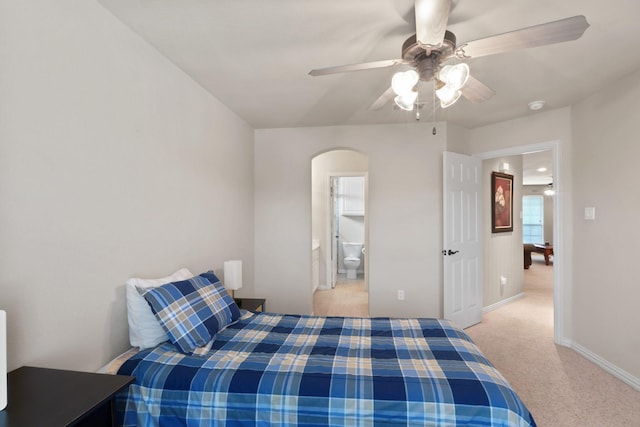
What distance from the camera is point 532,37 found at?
1.30 metres

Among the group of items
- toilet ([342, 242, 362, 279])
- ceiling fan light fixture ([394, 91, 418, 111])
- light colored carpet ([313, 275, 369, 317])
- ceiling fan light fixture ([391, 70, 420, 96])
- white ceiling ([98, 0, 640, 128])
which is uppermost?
white ceiling ([98, 0, 640, 128])

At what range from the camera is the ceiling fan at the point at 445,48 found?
1.26 metres

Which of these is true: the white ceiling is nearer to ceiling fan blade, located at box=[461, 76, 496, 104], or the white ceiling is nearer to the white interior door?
ceiling fan blade, located at box=[461, 76, 496, 104]

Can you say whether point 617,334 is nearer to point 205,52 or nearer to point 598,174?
point 598,174

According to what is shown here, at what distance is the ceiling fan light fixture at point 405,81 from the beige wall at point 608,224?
209cm

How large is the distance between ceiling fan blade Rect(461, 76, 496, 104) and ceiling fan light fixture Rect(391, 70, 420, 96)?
0.33 meters

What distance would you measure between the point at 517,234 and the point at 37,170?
543 cm

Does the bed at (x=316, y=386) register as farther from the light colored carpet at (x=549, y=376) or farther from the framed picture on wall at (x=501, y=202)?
the framed picture on wall at (x=501, y=202)

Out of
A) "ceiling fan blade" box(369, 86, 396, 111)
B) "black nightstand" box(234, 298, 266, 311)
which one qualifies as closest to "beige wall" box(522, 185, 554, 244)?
"ceiling fan blade" box(369, 86, 396, 111)

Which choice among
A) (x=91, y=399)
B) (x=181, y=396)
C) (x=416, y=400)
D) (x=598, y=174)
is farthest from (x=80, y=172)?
(x=598, y=174)

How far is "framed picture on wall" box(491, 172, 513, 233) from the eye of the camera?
4.27m

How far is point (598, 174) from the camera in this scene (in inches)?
108

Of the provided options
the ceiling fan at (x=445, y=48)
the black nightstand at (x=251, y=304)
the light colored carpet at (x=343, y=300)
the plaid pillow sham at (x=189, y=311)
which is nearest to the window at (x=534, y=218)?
the light colored carpet at (x=343, y=300)

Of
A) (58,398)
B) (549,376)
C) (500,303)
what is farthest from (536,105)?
(58,398)
